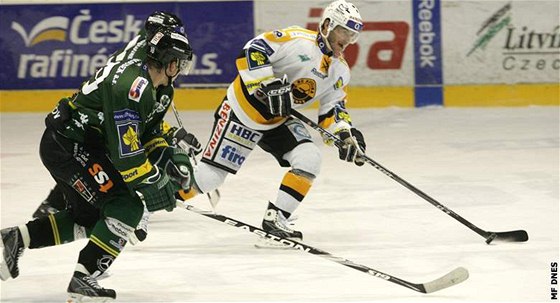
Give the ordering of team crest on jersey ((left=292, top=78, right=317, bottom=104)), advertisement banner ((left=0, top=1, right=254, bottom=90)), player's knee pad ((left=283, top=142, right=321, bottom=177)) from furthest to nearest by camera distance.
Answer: advertisement banner ((left=0, top=1, right=254, bottom=90)) < team crest on jersey ((left=292, top=78, right=317, bottom=104)) < player's knee pad ((left=283, top=142, right=321, bottom=177))

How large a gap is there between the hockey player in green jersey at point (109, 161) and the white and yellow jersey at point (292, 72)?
959 millimetres

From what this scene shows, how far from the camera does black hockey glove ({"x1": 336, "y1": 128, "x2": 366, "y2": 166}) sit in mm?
5270

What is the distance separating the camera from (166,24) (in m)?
4.04

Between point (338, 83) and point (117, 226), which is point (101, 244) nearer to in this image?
point (117, 226)

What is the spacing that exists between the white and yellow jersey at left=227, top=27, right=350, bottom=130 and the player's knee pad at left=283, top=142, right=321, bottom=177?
0.18 metres

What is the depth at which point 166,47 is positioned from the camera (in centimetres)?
396

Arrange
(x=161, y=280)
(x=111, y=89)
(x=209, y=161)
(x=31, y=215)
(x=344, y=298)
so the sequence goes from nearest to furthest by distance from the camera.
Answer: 1. (x=111, y=89)
2. (x=344, y=298)
3. (x=161, y=280)
4. (x=209, y=161)
5. (x=31, y=215)

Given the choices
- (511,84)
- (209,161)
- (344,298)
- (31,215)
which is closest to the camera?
(344,298)

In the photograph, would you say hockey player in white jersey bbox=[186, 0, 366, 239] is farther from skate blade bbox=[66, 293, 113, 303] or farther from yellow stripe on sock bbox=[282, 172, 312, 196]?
skate blade bbox=[66, 293, 113, 303]

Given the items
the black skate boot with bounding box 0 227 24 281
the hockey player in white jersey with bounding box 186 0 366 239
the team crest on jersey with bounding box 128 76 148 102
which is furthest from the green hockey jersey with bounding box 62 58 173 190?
the hockey player in white jersey with bounding box 186 0 366 239

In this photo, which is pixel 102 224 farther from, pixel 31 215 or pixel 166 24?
pixel 31 215

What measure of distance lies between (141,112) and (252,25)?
4.73 metres

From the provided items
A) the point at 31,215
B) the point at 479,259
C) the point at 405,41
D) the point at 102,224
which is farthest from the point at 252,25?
the point at 102,224

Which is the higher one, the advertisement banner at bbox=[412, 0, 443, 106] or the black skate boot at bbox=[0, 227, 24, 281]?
the advertisement banner at bbox=[412, 0, 443, 106]
